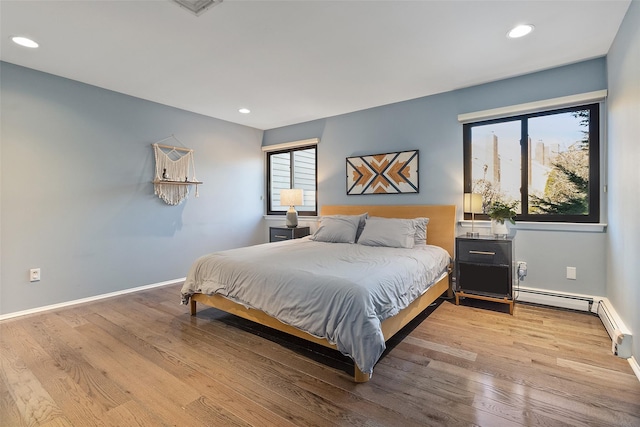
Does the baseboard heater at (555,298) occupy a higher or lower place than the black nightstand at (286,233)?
lower

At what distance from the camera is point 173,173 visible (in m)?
4.14

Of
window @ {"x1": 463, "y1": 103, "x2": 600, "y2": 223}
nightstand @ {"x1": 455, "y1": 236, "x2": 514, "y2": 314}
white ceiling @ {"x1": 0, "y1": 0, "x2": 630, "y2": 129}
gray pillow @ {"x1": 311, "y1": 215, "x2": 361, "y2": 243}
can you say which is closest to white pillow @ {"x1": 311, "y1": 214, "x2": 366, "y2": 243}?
gray pillow @ {"x1": 311, "y1": 215, "x2": 361, "y2": 243}

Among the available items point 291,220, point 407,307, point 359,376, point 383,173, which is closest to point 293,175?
point 291,220

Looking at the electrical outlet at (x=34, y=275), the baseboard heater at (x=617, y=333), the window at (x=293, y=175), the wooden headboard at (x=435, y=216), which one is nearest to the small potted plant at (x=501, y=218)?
the wooden headboard at (x=435, y=216)

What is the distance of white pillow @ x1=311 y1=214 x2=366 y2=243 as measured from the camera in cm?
371

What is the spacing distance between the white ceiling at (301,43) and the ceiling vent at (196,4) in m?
0.06

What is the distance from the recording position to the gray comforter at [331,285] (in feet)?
6.00

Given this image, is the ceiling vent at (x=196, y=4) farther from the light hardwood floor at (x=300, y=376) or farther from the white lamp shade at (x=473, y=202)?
the white lamp shade at (x=473, y=202)

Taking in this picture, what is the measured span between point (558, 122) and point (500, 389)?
9.06ft

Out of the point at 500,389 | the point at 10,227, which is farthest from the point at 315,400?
the point at 10,227

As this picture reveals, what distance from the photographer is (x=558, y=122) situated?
3125 mm

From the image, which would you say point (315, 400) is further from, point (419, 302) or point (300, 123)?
point (300, 123)

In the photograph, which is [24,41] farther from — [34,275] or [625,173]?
[625,173]

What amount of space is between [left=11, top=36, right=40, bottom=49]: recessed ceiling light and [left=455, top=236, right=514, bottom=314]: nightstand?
421 cm
